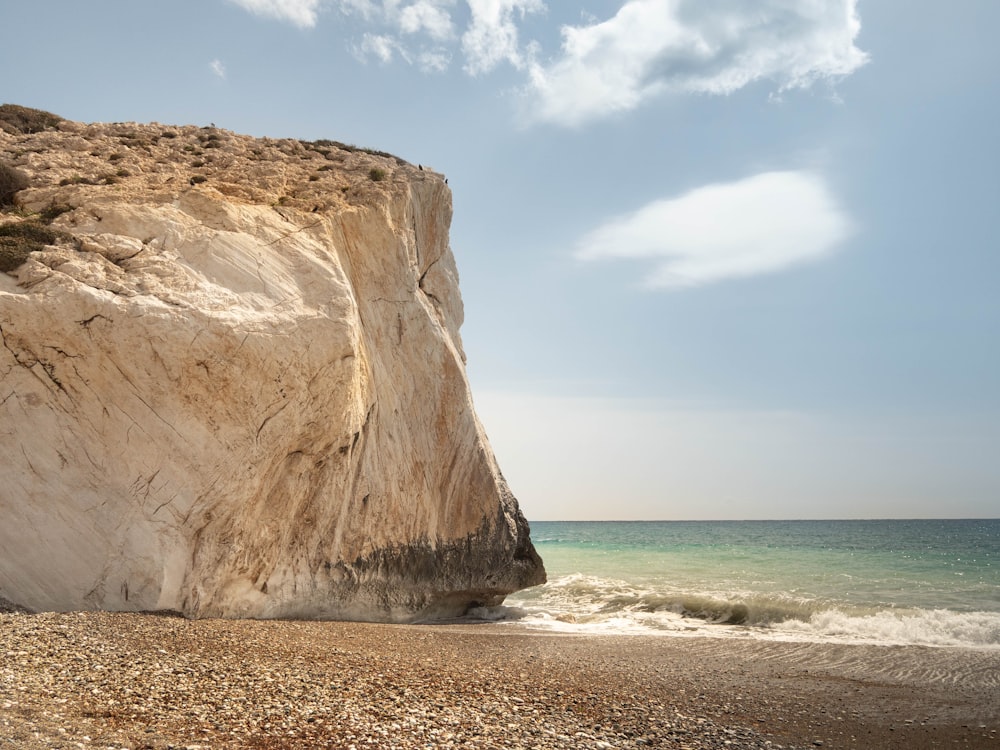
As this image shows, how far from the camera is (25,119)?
18.5m

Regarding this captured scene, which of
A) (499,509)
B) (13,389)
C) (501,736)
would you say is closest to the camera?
(501,736)

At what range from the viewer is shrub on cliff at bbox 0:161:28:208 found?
13.8m

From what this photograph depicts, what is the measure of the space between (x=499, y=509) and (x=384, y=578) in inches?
143

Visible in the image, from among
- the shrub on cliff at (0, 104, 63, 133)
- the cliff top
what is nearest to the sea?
the cliff top

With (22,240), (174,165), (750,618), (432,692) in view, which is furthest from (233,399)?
(750,618)

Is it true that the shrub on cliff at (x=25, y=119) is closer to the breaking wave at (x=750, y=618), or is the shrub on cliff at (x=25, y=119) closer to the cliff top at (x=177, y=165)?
the cliff top at (x=177, y=165)

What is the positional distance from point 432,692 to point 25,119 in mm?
19335

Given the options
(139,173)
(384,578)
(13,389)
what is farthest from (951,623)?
(139,173)

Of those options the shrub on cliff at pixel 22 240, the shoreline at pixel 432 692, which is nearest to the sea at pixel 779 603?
the shoreline at pixel 432 692

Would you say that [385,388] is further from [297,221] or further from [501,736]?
[501,736]

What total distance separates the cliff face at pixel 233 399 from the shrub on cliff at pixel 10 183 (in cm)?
24

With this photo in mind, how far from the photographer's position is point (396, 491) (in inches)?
587

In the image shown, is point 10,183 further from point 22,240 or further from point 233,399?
point 233,399

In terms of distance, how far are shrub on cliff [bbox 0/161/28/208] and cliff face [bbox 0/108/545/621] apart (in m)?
0.24
